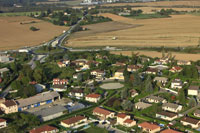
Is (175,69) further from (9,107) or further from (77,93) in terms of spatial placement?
(9,107)

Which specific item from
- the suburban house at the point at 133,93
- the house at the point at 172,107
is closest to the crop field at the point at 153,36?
the suburban house at the point at 133,93

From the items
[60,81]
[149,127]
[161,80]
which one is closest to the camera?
[149,127]

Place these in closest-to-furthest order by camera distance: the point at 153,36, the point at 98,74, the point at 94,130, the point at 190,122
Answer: the point at 94,130 → the point at 190,122 → the point at 98,74 → the point at 153,36

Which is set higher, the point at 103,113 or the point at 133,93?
the point at 133,93

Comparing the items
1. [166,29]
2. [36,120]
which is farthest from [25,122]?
[166,29]

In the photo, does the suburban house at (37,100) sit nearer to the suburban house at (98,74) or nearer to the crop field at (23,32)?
the suburban house at (98,74)

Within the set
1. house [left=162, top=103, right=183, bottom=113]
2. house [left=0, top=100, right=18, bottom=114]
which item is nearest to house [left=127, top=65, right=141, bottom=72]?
house [left=162, top=103, right=183, bottom=113]

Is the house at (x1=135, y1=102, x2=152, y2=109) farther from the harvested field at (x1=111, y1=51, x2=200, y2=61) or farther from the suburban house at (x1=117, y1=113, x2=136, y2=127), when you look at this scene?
the harvested field at (x1=111, y1=51, x2=200, y2=61)

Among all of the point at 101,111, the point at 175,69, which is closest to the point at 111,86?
the point at 101,111
